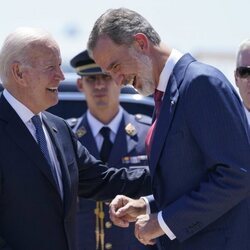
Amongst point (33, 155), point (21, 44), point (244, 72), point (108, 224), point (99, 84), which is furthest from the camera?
point (99, 84)

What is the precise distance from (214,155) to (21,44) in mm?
1172

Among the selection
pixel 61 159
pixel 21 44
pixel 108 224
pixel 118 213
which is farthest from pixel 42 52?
pixel 108 224

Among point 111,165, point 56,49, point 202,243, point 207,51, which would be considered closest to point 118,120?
point 111,165

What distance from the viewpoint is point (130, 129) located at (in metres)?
6.04

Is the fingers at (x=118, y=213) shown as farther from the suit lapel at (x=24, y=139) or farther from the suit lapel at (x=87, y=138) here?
the suit lapel at (x=87, y=138)

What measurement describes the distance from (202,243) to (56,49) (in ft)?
4.06

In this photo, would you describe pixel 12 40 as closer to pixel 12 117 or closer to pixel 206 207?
pixel 12 117

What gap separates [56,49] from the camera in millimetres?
4219

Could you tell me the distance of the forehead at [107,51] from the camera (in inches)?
155

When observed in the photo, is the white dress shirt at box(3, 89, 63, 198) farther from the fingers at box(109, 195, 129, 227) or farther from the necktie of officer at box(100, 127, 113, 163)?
the necktie of officer at box(100, 127, 113, 163)

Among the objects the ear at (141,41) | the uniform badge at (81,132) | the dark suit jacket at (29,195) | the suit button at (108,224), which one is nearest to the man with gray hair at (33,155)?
the dark suit jacket at (29,195)

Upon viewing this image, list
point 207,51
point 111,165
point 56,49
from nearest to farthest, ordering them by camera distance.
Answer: point 56,49 → point 111,165 → point 207,51

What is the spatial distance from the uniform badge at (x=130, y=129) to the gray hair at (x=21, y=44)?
1959 millimetres

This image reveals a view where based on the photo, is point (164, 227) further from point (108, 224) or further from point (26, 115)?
point (108, 224)
